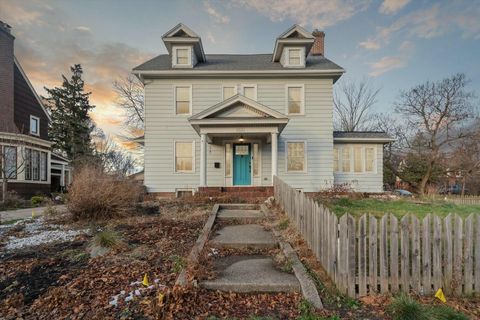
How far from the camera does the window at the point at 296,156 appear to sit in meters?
13.9

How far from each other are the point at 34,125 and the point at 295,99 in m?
20.5

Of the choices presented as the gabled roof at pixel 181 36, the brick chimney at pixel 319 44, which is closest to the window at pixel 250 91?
the gabled roof at pixel 181 36

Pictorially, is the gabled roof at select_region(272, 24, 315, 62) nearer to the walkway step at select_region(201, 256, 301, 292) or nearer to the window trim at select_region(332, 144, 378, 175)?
the window trim at select_region(332, 144, 378, 175)

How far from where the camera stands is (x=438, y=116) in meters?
24.3

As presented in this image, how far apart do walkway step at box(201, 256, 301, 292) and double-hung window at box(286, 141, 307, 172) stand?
10051 millimetres

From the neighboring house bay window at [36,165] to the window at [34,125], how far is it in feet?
8.96

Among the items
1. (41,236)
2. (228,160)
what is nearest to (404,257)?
(41,236)

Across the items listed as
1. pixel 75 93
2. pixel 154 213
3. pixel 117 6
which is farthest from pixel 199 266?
pixel 75 93

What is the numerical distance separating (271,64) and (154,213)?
10.8m

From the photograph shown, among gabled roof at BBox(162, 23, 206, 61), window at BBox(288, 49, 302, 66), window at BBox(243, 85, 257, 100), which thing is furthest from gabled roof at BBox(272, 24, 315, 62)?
gabled roof at BBox(162, 23, 206, 61)

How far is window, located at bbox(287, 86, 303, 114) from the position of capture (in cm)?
1401

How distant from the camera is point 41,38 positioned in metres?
13.4

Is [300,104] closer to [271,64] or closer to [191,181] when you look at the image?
[271,64]

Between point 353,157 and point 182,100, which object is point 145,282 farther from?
point 353,157
